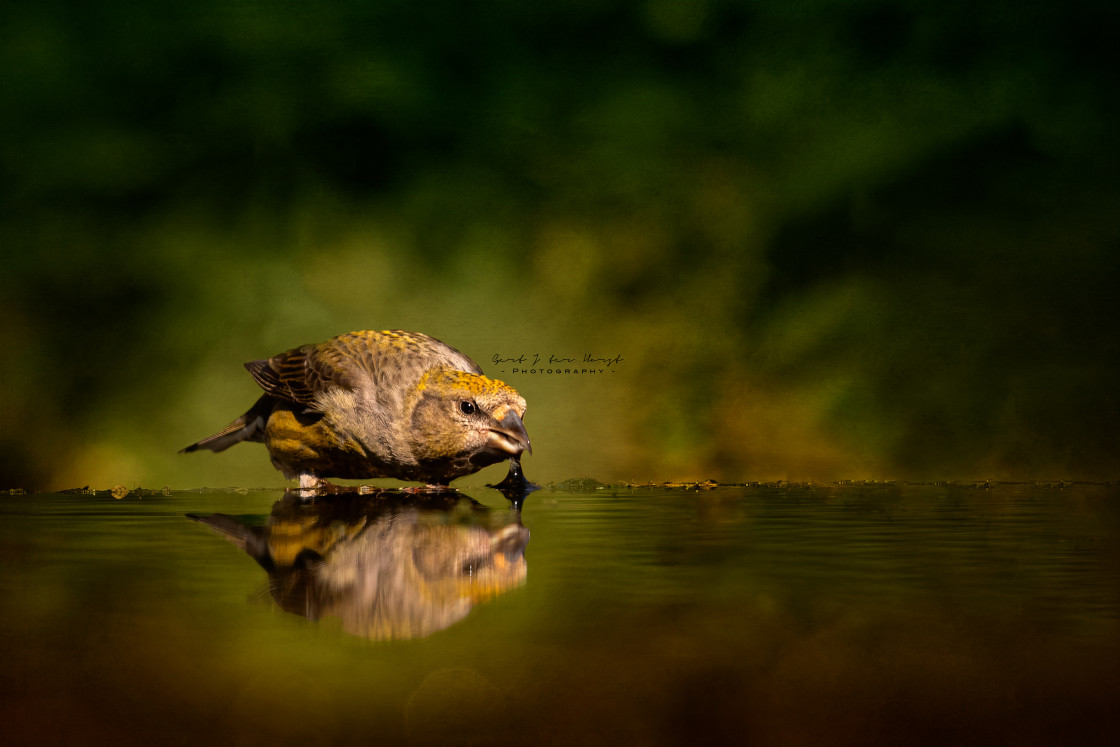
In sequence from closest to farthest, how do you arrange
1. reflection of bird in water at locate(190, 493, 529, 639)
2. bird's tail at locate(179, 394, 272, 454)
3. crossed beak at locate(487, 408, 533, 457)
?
reflection of bird in water at locate(190, 493, 529, 639)
crossed beak at locate(487, 408, 533, 457)
bird's tail at locate(179, 394, 272, 454)

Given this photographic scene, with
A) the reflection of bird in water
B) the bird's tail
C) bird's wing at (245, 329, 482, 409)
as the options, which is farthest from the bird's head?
the bird's tail

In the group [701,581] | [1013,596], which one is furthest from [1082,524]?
[701,581]

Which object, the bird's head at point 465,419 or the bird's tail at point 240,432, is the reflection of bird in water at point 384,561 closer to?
the bird's head at point 465,419

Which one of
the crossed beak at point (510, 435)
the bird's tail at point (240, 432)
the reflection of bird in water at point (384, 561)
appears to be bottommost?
the reflection of bird in water at point (384, 561)

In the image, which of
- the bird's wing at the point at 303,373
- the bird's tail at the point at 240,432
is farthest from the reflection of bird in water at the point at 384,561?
the bird's tail at the point at 240,432

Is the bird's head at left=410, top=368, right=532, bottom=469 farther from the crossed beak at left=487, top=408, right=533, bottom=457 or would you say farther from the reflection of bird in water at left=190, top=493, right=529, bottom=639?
the reflection of bird in water at left=190, top=493, right=529, bottom=639

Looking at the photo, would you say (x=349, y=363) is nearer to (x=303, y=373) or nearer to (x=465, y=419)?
(x=303, y=373)

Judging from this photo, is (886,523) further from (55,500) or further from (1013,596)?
(55,500)
